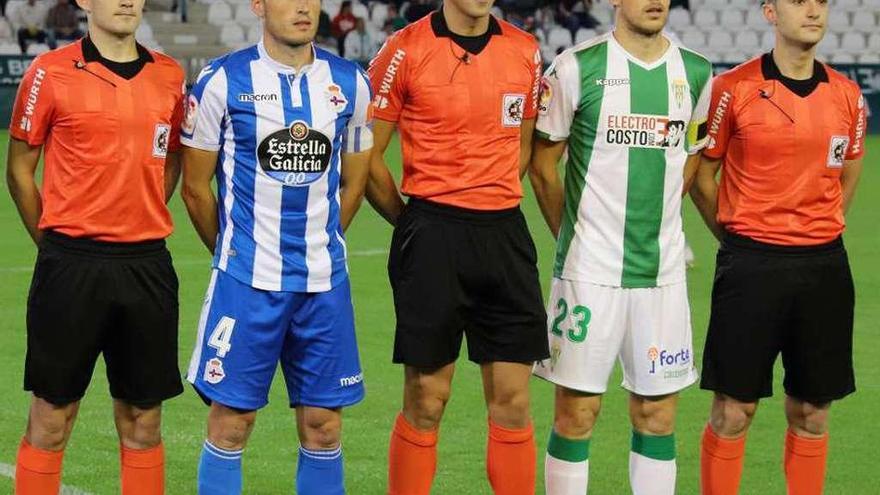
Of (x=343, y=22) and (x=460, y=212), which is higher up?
(x=460, y=212)

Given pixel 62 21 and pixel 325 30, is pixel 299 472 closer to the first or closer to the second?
pixel 62 21

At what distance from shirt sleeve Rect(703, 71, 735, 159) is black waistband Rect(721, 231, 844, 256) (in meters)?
0.30

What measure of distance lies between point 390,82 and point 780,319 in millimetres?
1536

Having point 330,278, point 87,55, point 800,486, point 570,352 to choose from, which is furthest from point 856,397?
point 87,55

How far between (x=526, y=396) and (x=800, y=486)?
3.39ft

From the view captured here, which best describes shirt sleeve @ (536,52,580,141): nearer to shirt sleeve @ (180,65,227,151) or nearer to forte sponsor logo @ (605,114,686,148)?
forte sponsor logo @ (605,114,686,148)

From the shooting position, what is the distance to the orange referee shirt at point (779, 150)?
6.12 m

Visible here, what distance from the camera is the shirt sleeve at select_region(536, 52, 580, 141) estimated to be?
19.9 ft

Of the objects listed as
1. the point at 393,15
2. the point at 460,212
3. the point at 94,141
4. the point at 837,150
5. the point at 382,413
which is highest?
the point at 94,141

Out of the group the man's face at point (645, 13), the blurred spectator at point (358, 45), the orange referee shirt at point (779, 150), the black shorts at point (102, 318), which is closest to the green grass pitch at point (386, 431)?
the black shorts at point (102, 318)

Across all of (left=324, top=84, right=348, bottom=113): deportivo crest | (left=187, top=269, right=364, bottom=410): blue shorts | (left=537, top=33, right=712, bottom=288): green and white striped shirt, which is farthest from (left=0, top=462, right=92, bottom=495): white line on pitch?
(left=537, top=33, right=712, bottom=288): green and white striped shirt

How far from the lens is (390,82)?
6.05 metres

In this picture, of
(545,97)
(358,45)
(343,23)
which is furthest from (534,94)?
(343,23)

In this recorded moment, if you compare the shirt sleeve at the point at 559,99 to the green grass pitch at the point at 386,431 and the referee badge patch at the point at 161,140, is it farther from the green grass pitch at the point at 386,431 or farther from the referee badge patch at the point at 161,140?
the green grass pitch at the point at 386,431
